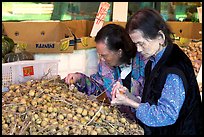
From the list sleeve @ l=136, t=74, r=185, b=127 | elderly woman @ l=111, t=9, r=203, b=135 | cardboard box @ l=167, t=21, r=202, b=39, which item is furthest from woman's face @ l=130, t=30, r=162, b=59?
cardboard box @ l=167, t=21, r=202, b=39

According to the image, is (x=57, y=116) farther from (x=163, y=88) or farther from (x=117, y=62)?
→ (x=117, y=62)

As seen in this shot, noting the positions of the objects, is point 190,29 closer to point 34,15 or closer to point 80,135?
point 34,15

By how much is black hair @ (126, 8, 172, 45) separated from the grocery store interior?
130mm

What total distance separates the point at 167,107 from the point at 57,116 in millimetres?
438

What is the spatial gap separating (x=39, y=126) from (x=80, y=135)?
173 mm

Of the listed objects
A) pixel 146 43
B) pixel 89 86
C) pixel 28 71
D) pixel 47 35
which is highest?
pixel 146 43

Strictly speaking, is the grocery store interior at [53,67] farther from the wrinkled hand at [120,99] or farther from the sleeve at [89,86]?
the sleeve at [89,86]

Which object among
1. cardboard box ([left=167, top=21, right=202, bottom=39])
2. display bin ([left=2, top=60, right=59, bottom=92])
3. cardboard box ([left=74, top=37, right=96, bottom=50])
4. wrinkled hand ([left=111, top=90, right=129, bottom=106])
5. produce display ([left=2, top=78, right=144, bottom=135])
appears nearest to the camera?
produce display ([left=2, top=78, right=144, bottom=135])

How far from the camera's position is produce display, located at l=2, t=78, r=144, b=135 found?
4.39 ft

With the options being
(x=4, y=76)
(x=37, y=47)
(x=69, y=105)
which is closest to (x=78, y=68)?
(x=37, y=47)

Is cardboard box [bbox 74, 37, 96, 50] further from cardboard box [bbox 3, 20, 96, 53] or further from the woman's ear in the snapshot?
the woman's ear

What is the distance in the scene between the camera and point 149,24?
4.97ft

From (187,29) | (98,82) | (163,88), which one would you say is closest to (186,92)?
(163,88)

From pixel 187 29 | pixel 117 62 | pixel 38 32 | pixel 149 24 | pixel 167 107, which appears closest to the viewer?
pixel 167 107
